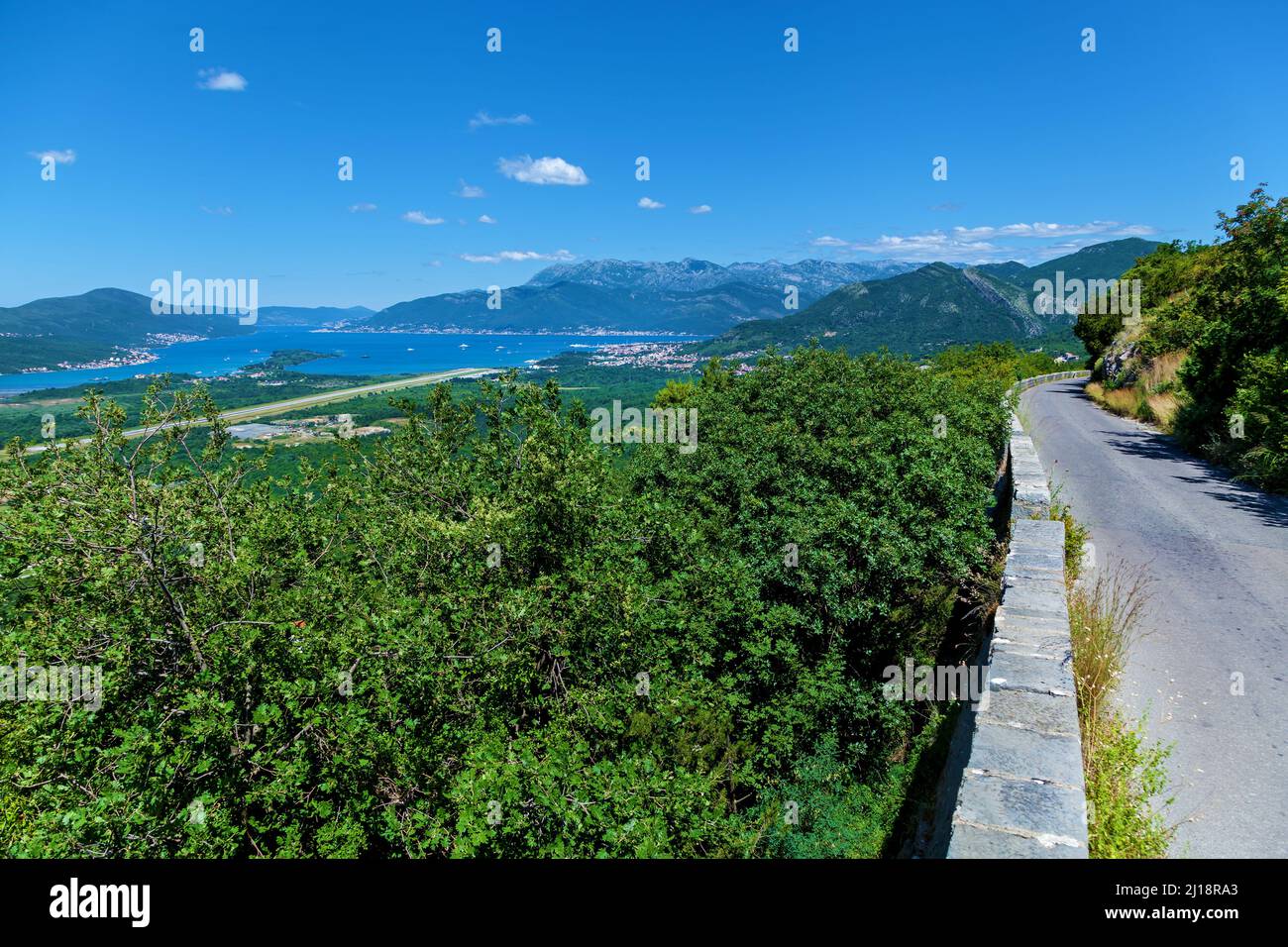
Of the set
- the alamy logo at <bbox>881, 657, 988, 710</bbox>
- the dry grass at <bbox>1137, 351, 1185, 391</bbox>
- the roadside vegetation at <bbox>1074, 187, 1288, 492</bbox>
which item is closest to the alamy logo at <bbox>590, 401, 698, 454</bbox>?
the alamy logo at <bbox>881, 657, 988, 710</bbox>

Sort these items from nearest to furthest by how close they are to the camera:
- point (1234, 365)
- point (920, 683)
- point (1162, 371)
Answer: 1. point (920, 683)
2. point (1234, 365)
3. point (1162, 371)

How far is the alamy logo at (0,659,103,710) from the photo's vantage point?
617 centimetres

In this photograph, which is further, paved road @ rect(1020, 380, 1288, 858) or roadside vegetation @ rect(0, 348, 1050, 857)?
roadside vegetation @ rect(0, 348, 1050, 857)

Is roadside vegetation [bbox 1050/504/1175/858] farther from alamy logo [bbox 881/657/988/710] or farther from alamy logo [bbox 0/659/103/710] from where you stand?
alamy logo [bbox 0/659/103/710]

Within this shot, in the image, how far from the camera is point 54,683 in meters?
6.29

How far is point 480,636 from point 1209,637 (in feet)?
28.0

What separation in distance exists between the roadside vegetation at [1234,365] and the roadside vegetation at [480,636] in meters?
6.12

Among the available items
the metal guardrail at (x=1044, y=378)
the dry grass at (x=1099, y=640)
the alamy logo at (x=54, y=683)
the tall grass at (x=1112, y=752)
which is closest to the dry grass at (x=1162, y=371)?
the metal guardrail at (x=1044, y=378)

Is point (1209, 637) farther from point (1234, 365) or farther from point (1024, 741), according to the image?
point (1234, 365)

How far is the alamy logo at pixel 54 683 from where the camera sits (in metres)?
6.17

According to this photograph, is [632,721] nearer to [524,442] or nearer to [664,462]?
[524,442]
